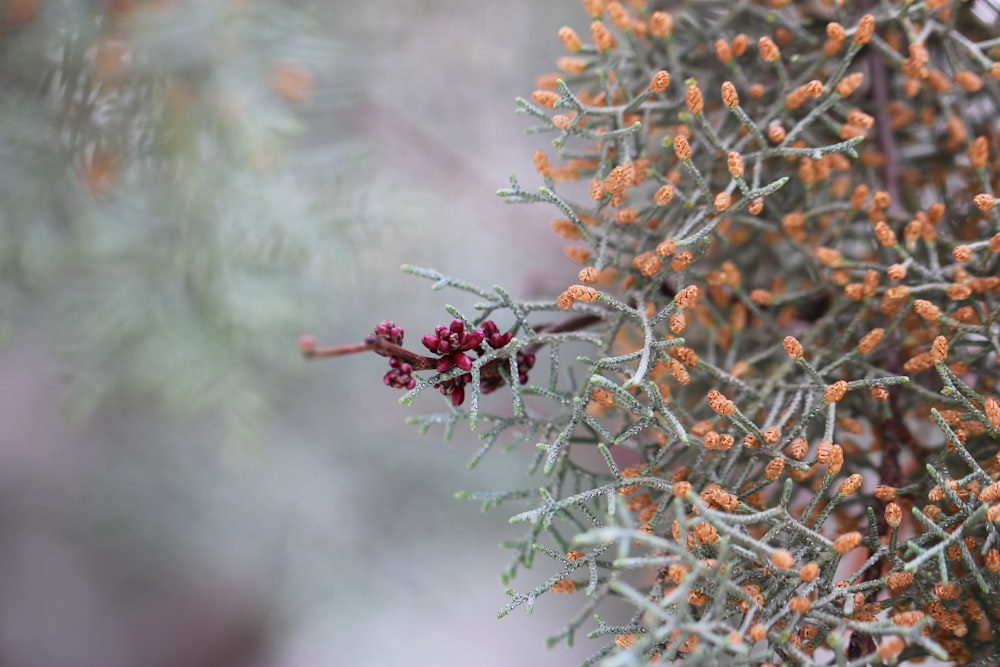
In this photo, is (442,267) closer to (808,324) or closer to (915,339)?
(808,324)

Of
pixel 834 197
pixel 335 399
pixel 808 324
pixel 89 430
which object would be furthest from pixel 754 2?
pixel 89 430

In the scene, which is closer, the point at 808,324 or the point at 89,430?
the point at 808,324

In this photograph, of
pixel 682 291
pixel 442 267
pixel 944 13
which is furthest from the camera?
pixel 442 267

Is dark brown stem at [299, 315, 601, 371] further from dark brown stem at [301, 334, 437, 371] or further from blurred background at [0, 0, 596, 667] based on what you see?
blurred background at [0, 0, 596, 667]

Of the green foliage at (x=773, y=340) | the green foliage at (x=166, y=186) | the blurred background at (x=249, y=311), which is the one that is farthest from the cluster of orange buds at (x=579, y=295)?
the green foliage at (x=166, y=186)

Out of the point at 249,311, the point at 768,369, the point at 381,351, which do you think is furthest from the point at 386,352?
the point at 249,311

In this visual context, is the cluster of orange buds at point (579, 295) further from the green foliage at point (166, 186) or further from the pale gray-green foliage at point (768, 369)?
the green foliage at point (166, 186)

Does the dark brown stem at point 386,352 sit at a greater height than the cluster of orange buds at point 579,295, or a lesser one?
lesser
